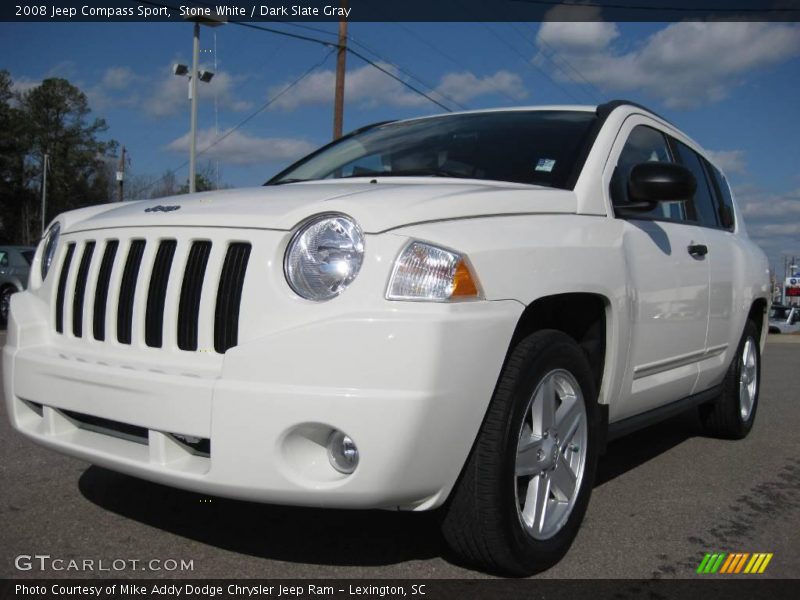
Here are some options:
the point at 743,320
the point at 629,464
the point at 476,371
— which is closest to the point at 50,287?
the point at 476,371

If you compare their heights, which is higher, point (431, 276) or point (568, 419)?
point (431, 276)

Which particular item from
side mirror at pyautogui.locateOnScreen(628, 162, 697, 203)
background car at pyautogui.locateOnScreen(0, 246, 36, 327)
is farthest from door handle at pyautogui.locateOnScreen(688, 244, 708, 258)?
background car at pyautogui.locateOnScreen(0, 246, 36, 327)

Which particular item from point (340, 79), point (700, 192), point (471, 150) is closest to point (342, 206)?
point (471, 150)

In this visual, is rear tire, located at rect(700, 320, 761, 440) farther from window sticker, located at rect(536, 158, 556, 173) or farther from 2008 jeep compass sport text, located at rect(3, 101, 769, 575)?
window sticker, located at rect(536, 158, 556, 173)

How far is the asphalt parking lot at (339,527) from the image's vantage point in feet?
8.88

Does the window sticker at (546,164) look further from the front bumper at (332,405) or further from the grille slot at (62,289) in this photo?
the grille slot at (62,289)

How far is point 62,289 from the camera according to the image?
2.93m

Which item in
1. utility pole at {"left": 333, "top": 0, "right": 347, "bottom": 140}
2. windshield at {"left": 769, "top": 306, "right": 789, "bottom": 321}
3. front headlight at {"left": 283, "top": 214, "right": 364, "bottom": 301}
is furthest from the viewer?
windshield at {"left": 769, "top": 306, "right": 789, "bottom": 321}

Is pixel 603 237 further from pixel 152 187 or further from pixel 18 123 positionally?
pixel 18 123

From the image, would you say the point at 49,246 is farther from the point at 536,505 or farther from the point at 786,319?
the point at 786,319

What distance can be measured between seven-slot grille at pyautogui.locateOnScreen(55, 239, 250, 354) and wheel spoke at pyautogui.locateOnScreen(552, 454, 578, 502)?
124 centimetres

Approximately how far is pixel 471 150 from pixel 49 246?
179 centimetres

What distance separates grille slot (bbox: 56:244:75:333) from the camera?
289cm

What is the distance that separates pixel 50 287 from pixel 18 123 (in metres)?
59.6
